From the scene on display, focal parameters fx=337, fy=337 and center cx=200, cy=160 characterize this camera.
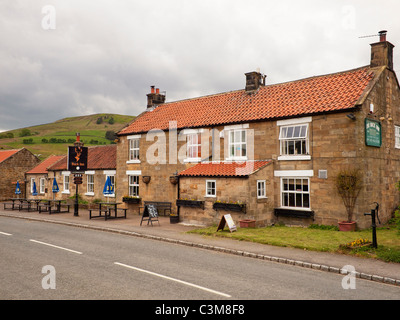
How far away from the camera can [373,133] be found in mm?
16344

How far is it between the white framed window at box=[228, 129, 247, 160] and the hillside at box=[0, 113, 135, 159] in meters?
44.4

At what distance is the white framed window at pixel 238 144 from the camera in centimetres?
1930

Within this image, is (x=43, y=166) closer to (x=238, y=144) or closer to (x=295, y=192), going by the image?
(x=238, y=144)

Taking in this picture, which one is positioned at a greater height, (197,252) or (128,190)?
(128,190)

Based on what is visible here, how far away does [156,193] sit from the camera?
23.2 meters

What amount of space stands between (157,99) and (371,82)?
16.6m

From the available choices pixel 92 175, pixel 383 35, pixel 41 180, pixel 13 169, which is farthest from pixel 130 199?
pixel 13 169

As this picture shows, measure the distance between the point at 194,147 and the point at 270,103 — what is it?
5.44 metres

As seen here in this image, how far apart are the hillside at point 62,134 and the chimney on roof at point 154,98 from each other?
3436cm

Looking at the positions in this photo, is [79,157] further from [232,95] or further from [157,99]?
[232,95]

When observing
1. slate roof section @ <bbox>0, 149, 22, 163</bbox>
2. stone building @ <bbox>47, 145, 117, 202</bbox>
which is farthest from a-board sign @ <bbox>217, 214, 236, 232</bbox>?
slate roof section @ <bbox>0, 149, 22, 163</bbox>
